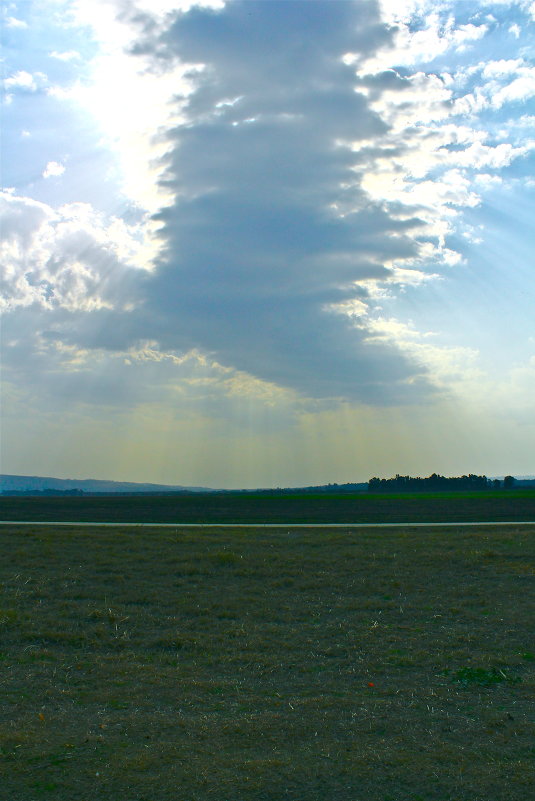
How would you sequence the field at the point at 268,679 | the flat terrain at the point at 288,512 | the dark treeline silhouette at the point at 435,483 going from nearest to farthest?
1. the field at the point at 268,679
2. the flat terrain at the point at 288,512
3. the dark treeline silhouette at the point at 435,483

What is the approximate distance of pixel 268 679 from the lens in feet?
28.9

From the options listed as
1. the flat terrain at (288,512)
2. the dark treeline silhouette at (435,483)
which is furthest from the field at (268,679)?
the dark treeline silhouette at (435,483)

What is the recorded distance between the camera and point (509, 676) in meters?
8.71

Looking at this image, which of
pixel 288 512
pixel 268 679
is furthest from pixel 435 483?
pixel 268 679

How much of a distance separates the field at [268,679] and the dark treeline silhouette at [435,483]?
127117 millimetres

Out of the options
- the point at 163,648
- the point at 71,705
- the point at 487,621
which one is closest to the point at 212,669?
the point at 163,648

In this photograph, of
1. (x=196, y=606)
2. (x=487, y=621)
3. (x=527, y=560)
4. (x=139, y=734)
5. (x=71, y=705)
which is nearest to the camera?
(x=139, y=734)

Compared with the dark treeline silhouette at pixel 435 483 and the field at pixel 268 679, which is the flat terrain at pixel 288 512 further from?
the dark treeline silhouette at pixel 435 483

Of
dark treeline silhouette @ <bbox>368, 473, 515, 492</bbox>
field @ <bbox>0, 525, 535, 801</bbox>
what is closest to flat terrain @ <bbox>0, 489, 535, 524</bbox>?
field @ <bbox>0, 525, 535, 801</bbox>

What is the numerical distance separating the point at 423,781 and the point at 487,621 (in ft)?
20.6

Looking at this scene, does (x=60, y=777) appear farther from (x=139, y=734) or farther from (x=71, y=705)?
(x=71, y=705)

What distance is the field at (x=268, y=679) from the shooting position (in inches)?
232

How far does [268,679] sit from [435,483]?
14304 cm

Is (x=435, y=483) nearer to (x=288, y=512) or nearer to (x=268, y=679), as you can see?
(x=288, y=512)
